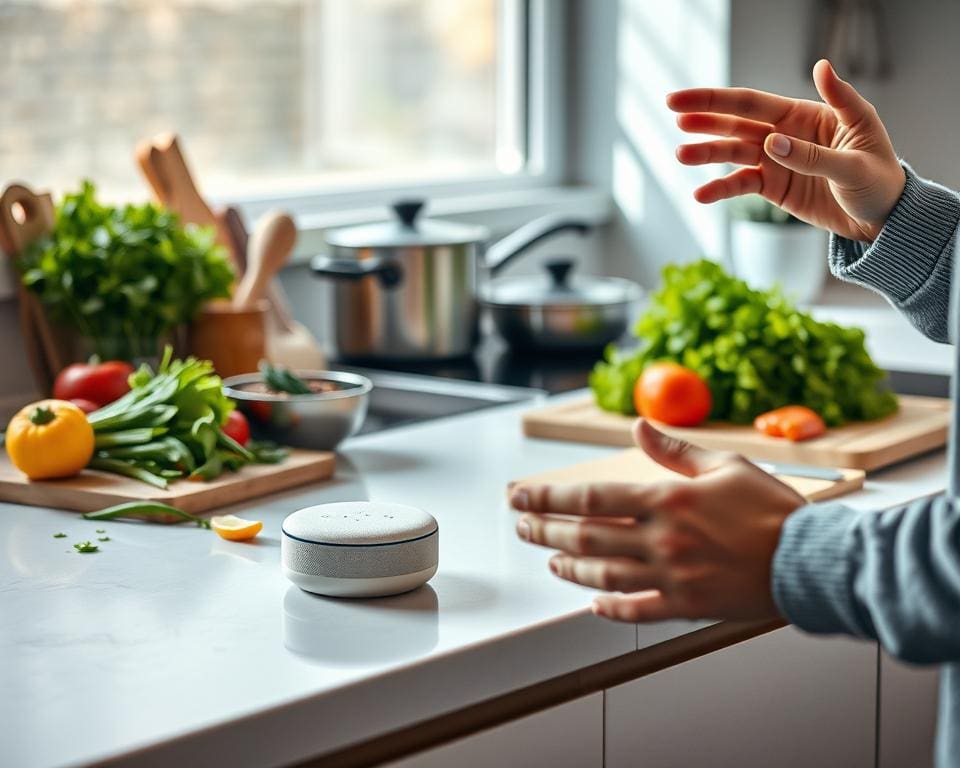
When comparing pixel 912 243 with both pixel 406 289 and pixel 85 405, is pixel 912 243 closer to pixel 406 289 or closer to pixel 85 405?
pixel 85 405

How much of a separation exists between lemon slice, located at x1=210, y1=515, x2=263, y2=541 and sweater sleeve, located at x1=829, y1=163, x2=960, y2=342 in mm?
587

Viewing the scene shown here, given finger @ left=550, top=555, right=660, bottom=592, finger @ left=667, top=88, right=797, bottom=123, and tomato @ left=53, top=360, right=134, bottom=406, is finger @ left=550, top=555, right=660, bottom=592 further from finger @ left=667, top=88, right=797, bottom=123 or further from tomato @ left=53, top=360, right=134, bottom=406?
tomato @ left=53, top=360, right=134, bottom=406

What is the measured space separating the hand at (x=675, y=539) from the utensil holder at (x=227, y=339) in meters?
1.06

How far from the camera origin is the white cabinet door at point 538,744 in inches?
40.8

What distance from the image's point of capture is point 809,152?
1.20 metres

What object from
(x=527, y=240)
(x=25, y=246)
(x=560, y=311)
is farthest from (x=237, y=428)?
(x=527, y=240)

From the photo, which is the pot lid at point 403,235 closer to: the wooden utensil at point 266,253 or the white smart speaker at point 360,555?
the wooden utensil at point 266,253

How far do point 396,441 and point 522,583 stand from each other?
57 centimetres

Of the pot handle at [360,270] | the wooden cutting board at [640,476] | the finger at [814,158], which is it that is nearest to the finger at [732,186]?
the finger at [814,158]

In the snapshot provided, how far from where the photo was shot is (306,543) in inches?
45.1

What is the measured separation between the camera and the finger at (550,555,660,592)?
87 centimetres

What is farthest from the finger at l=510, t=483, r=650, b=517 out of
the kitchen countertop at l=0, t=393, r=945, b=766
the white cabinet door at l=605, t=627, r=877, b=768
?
the white cabinet door at l=605, t=627, r=877, b=768

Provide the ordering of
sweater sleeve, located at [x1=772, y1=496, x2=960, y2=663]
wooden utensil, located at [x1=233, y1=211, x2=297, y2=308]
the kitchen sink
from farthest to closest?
wooden utensil, located at [x1=233, y1=211, x2=297, y2=308] → the kitchen sink → sweater sleeve, located at [x1=772, y1=496, x2=960, y2=663]

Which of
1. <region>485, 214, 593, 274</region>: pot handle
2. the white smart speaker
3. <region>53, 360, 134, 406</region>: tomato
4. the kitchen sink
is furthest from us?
<region>485, 214, 593, 274</region>: pot handle
